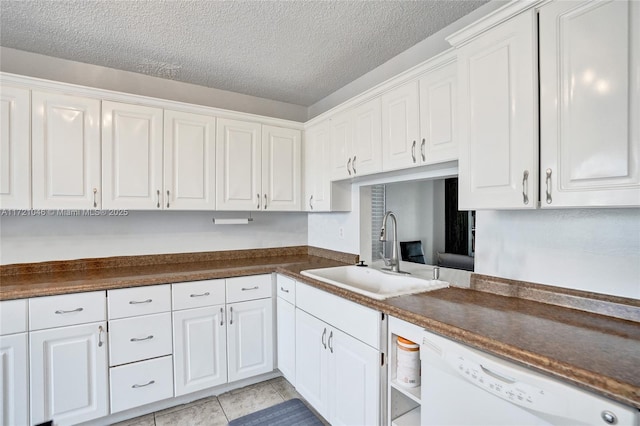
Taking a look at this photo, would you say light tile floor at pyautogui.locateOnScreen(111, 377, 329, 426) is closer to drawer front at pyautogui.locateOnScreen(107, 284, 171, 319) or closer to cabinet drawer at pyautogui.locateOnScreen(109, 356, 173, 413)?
cabinet drawer at pyautogui.locateOnScreen(109, 356, 173, 413)

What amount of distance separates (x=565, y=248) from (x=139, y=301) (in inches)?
96.0

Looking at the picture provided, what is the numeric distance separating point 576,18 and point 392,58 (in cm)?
144

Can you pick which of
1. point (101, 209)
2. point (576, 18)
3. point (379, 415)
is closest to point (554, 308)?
point (379, 415)

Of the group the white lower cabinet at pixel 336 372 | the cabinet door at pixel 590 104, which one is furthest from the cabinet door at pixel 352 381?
the cabinet door at pixel 590 104

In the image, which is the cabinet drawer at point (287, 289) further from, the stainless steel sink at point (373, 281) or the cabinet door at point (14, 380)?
A: the cabinet door at point (14, 380)

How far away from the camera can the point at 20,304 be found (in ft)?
5.82

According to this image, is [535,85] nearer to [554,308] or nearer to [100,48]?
[554,308]

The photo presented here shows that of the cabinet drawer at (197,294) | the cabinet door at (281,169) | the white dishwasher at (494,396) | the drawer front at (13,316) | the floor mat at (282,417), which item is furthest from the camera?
the cabinet door at (281,169)

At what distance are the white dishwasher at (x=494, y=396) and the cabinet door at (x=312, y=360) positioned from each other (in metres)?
0.80

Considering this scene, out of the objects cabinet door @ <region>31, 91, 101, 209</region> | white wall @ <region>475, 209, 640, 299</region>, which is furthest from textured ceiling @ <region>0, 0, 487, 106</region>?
white wall @ <region>475, 209, 640, 299</region>

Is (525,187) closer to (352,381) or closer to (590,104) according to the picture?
(590,104)

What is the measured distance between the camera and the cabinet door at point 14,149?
1.94 metres

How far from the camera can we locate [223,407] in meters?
2.23

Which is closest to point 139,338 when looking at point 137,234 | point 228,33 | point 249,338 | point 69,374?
point 69,374
